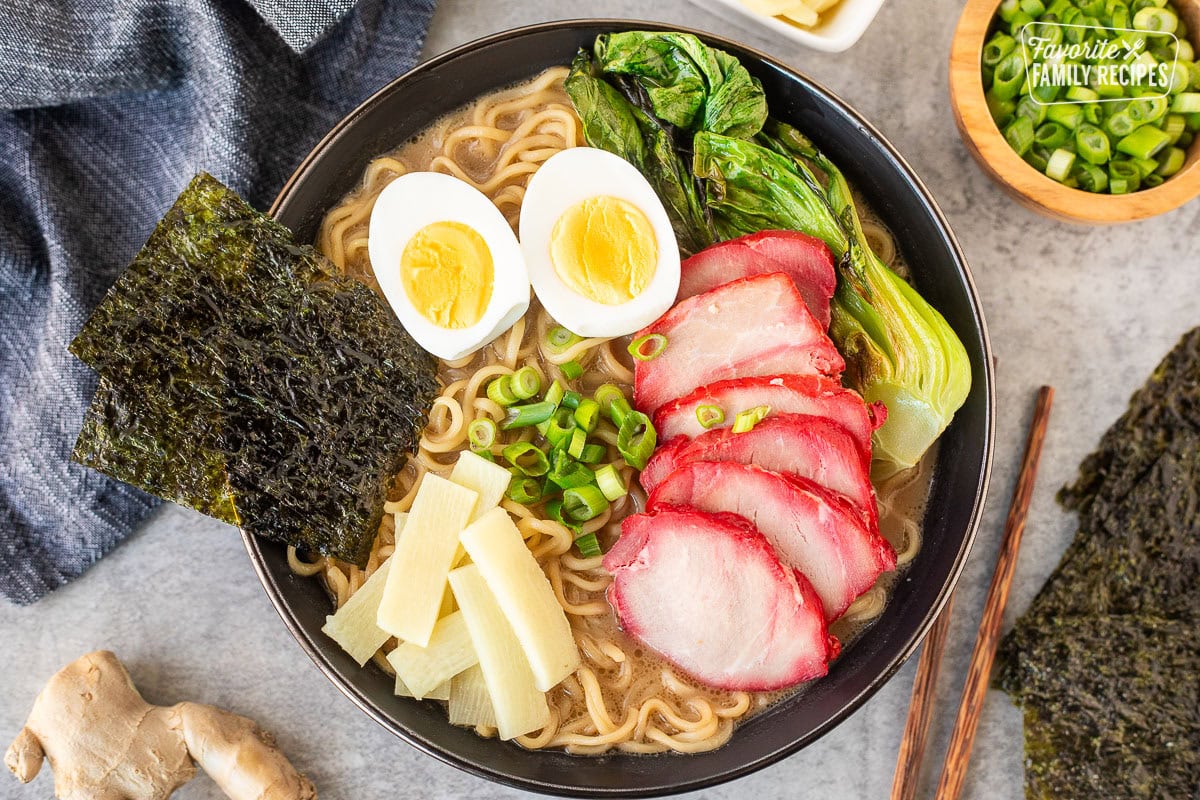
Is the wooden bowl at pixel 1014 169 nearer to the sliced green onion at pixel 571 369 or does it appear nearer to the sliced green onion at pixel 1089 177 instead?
the sliced green onion at pixel 1089 177

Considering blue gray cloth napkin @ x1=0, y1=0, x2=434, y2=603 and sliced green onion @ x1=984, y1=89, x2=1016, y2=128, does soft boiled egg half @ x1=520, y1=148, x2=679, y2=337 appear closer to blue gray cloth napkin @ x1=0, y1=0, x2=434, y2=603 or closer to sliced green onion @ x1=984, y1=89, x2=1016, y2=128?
blue gray cloth napkin @ x1=0, y1=0, x2=434, y2=603

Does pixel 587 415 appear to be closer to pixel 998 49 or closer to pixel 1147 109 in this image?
pixel 998 49

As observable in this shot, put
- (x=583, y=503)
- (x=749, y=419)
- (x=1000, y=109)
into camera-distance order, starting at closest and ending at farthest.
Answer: (x=749, y=419) → (x=583, y=503) → (x=1000, y=109)

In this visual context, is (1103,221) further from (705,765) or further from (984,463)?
(705,765)

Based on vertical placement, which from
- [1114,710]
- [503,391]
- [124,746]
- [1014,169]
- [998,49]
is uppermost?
[998,49]

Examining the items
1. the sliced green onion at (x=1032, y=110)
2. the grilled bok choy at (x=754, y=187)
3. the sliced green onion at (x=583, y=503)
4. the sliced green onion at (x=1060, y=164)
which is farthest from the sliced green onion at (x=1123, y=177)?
the sliced green onion at (x=583, y=503)

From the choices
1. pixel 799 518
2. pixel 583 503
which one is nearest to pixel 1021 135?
pixel 799 518
